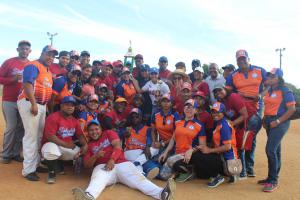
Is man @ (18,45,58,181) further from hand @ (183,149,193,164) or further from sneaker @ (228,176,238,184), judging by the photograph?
sneaker @ (228,176,238,184)

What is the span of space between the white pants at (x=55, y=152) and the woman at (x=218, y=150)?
268 centimetres

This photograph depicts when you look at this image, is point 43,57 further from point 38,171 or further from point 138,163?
point 138,163

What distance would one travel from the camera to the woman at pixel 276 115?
6.26 metres

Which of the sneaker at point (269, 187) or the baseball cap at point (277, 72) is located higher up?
the baseball cap at point (277, 72)

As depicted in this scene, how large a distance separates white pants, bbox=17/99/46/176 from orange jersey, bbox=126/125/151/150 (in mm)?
2112

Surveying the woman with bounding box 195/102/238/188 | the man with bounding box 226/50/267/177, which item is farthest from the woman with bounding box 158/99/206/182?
the man with bounding box 226/50/267/177

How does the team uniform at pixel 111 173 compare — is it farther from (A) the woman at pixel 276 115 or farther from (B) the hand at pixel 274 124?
(B) the hand at pixel 274 124

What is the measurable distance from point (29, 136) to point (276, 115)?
4990mm

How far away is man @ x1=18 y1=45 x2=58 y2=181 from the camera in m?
6.02

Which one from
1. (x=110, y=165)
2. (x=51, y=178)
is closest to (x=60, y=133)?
(x=51, y=178)

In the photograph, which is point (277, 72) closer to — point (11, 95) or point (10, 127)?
point (11, 95)

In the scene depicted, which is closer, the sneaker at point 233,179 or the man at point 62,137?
the man at point 62,137

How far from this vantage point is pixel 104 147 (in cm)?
625

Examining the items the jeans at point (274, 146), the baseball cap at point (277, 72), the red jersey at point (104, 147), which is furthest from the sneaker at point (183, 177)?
the baseball cap at point (277, 72)
